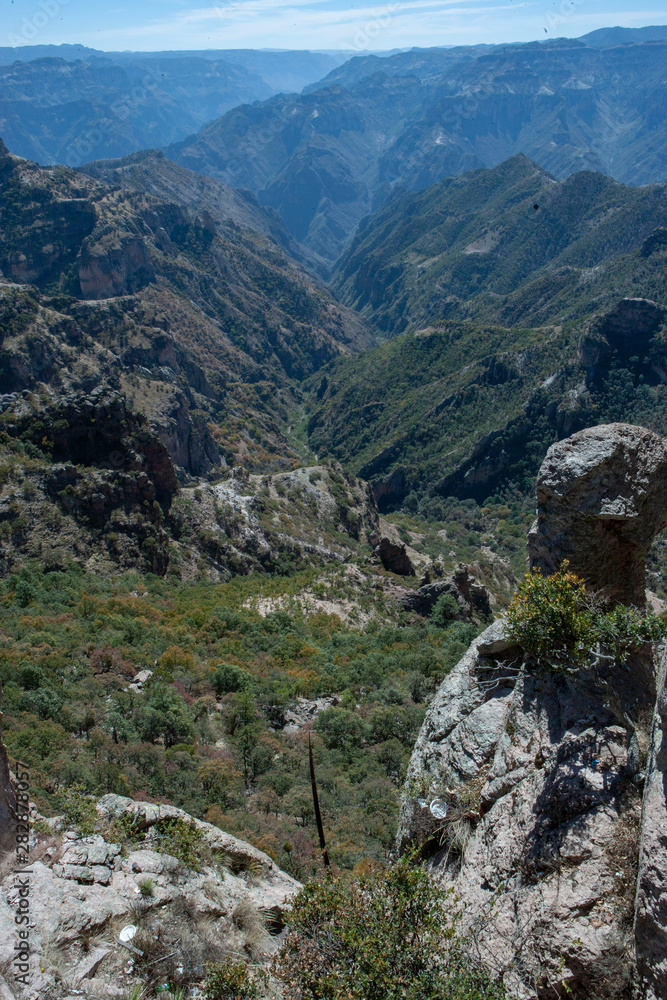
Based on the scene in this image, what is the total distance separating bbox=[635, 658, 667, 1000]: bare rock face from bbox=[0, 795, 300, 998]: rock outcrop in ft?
20.3

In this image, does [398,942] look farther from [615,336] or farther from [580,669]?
[615,336]

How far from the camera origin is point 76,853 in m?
10.3

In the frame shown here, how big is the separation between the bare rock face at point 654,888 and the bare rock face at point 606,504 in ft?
14.8

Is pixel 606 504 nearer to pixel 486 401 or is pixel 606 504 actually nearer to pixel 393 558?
pixel 393 558

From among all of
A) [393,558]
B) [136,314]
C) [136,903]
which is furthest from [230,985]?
[136,314]

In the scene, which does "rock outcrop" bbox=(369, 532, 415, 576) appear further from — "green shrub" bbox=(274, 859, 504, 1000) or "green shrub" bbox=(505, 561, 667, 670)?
"green shrub" bbox=(274, 859, 504, 1000)

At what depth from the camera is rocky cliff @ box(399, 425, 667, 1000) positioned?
7.47 meters

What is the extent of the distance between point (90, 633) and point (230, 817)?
1444cm

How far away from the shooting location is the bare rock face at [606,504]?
1152cm

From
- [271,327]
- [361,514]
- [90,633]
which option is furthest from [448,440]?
[90,633]

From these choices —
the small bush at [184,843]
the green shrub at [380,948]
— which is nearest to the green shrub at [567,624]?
the green shrub at [380,948]

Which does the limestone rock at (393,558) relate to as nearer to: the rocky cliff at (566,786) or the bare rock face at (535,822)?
the rocky cliff at (566,786)

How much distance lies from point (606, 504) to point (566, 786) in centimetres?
534

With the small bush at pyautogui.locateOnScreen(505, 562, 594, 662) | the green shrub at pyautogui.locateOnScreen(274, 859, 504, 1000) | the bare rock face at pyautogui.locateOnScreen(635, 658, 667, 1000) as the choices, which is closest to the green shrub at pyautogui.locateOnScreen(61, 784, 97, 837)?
the green shrub at pyautogui.locateOnScreen(274, 859, 504, 1000)
